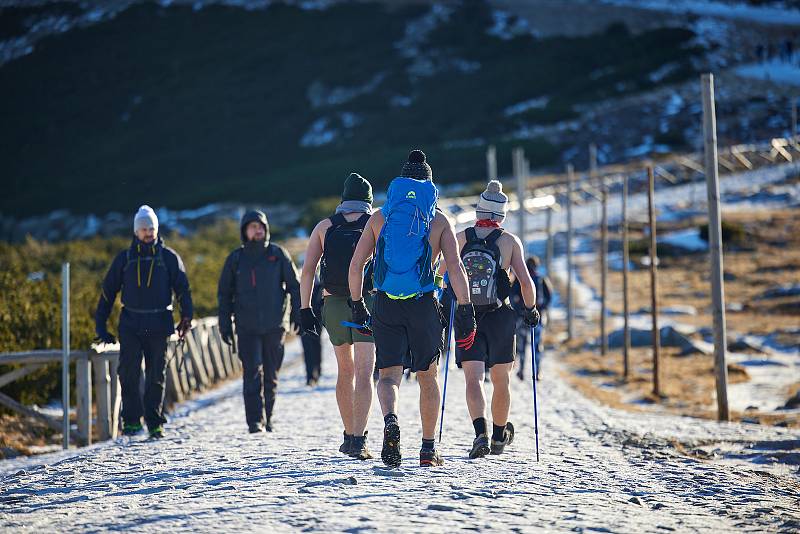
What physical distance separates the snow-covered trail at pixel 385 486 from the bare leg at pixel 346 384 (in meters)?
0.32

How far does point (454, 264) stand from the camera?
9.04 meters

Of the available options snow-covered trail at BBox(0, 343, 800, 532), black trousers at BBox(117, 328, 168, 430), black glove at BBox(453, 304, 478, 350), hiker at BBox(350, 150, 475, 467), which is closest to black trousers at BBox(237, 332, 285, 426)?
snow-covered trail at BBox(0, 343, 800, 532)

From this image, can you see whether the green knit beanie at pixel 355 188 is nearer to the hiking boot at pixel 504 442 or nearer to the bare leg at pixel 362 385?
the bare leg at pixel 362 385

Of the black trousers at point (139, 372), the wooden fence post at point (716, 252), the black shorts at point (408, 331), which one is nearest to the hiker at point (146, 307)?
the black trousers at point (139, 372)

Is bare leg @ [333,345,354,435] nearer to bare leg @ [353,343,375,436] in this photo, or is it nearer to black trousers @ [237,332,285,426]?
bare leg @ [353,343,375,436]

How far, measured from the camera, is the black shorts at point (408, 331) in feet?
29.4

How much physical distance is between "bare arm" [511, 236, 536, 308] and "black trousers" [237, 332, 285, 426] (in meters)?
2.87

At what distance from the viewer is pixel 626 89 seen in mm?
93625

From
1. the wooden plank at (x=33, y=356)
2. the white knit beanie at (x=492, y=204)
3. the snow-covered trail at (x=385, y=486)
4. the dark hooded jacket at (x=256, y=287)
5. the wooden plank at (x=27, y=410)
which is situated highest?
the white knit beanie at (x=492, y=204)

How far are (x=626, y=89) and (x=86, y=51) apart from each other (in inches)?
1759

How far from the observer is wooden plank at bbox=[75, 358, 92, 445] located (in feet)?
43.4

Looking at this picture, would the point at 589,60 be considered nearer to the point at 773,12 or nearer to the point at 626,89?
the point at 626,89

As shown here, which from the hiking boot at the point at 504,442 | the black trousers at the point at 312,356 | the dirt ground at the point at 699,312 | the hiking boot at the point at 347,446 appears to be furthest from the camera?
the dirt ground at the point at 699,312

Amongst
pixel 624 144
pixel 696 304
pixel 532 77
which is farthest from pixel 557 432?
pixel 532 77
